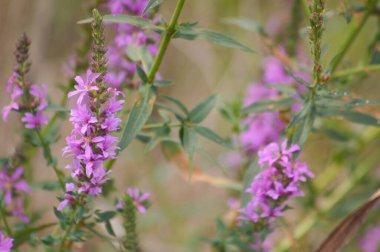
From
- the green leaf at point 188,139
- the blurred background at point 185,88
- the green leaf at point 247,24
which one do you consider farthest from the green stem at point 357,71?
the green leaf at point 188,139

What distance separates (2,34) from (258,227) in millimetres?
2348

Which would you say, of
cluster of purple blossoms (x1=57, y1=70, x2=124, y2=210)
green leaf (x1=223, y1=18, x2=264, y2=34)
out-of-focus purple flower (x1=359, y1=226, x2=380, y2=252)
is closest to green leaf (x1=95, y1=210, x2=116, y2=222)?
cluster of purple blossoms (x1=57, y1=70, x2=124, y2=210)

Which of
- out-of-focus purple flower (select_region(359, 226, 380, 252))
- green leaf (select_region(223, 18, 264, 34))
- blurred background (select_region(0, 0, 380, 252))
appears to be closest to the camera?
green leaf (select_region(223, 18, 264, 34))

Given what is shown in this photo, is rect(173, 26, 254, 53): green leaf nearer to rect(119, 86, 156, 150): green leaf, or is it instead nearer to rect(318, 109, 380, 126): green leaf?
rect(119, 86, 156, 150): green leaf

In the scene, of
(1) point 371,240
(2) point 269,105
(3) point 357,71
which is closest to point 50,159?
(2) point 269,105

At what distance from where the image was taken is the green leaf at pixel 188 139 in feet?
5.18

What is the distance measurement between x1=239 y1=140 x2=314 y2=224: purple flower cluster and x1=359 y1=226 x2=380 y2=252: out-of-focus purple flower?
1.10 meters

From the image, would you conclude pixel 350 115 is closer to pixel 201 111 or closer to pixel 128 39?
pixel 201 111

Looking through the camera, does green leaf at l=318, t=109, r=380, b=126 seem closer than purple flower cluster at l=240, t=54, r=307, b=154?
Yes

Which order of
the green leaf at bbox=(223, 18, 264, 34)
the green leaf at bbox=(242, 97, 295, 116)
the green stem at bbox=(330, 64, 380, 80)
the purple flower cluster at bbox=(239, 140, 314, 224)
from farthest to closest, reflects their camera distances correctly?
1. the green leaf at bbox=(223, 18, 264, 34)
2. the green stem at bbox=(330, 64, 380, 80)
3. the green leaf at bbox=(242, 97, 295, 116)
4. the purple flower cluster at bbox=(239, 140, 314, 224)

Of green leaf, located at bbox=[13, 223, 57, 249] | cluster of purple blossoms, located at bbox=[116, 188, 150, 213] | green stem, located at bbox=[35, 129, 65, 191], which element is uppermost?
green stem, located at bbox=[35, 129, 65, 191]

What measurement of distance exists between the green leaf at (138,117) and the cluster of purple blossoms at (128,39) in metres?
0.24

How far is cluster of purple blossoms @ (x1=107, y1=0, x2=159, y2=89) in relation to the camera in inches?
71.2

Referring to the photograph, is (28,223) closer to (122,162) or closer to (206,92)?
(122,162)
